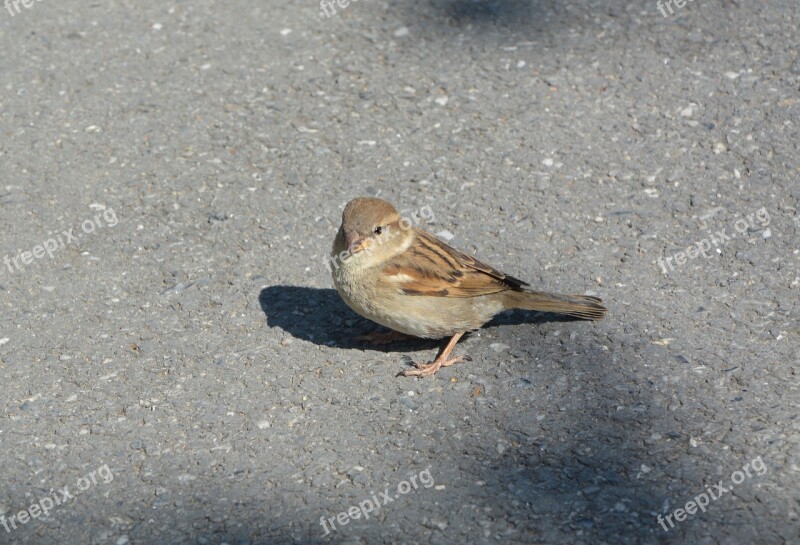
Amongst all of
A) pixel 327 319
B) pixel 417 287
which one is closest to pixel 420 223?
pixel 327 319

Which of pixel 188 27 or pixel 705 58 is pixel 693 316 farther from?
pixel 188 27

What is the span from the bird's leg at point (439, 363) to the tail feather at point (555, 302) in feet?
1.14

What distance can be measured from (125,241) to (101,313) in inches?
27.2

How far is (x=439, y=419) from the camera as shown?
477cm

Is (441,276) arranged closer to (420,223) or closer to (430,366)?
(430,366)

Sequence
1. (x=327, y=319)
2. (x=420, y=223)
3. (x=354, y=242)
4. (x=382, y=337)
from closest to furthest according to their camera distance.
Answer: (x=354, y=242), (x=382, y=337), (x=327, y=319), (x=420, y=223)

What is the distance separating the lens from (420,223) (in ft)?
20.3

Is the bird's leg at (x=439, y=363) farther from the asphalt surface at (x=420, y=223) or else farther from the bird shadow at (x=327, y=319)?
the bird shadow at (x=327, y=319)

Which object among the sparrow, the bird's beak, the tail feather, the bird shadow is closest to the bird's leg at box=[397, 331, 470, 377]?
the sparrow

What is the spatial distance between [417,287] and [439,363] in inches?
16.2

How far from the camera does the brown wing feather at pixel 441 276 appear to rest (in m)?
5.16

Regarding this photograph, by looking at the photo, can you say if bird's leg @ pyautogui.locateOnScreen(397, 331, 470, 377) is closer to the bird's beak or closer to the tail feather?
the tail feather

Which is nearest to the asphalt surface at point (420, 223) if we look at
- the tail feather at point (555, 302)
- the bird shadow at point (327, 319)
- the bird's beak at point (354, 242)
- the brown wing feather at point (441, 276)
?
the bird shadow at point (327, 319)

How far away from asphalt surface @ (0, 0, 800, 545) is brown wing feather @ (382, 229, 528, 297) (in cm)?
34
